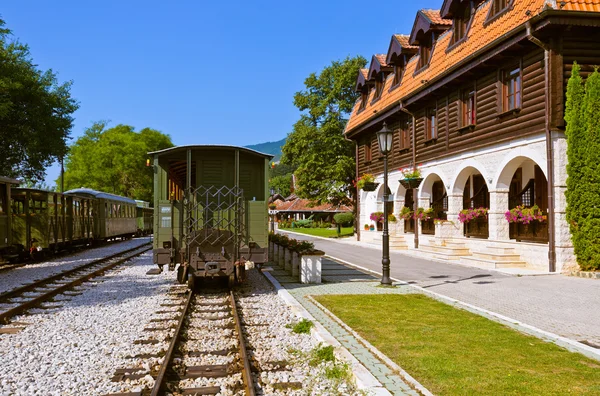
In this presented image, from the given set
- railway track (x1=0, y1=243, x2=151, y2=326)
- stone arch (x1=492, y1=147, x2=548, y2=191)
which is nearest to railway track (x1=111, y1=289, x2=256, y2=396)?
railway track (x1=0, y1=243, x2=151, y2=326)

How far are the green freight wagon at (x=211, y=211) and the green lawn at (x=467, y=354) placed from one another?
2.75 meters

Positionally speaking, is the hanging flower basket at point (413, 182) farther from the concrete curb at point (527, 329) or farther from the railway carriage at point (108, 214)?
the railway carriage at point (108, 214)

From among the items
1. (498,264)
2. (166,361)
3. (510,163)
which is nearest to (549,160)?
(510,163)

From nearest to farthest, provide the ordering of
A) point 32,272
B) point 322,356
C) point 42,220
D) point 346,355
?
point 346,355 < point 322,356 < point 32,272 < point 42,220

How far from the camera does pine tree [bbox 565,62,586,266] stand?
43.4ft

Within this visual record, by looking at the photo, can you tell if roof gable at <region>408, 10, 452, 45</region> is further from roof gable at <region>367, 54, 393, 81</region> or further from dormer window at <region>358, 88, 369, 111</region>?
dormer window at <region>358, 88, 369, 111</region>

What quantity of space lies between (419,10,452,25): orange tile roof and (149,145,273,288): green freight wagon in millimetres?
14285

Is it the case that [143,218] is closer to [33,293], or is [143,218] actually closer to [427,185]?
[427,185]

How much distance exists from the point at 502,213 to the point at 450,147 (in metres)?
4.35

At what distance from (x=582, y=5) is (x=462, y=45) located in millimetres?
5585

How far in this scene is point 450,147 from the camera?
65.0 feet

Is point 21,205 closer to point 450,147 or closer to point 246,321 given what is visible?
point 246,321

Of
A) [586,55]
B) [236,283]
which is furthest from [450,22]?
[236,283]

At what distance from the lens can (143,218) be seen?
4234 centimetres
